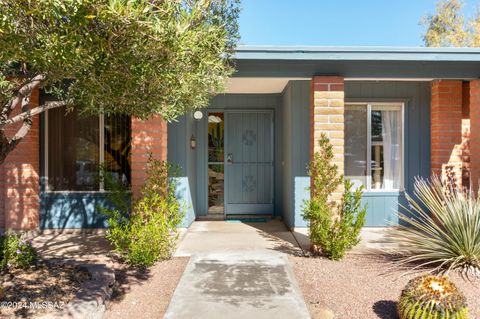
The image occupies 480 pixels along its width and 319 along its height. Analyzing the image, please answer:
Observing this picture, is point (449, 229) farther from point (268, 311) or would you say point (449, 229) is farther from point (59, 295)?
point (59, 295)

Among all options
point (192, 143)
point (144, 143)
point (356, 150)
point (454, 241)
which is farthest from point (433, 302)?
point (192, 143)

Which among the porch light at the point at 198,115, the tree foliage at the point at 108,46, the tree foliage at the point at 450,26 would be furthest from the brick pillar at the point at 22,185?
the tree foliage at the point at 450,26

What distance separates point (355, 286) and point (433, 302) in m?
1.08

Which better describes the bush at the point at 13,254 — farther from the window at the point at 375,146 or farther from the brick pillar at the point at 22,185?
the window at the point at 375,146

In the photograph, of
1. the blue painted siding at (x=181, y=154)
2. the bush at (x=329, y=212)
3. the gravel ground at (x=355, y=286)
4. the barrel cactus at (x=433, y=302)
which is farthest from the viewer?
the blue painted siding at (x=181, y=154)

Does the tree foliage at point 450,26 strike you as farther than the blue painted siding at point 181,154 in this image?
Yes

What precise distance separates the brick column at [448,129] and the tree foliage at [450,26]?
1811 centimetres

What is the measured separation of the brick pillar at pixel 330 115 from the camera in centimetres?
525

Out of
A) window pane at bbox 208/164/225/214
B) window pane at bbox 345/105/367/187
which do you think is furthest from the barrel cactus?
window pane at bbox 208/164/225/214

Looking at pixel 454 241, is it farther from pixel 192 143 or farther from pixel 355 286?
pixel 192 143

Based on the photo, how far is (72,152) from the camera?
23.0 ft

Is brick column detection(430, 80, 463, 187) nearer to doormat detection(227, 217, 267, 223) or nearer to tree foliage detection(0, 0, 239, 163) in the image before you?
doormat detection(227, 217, 267, 223)

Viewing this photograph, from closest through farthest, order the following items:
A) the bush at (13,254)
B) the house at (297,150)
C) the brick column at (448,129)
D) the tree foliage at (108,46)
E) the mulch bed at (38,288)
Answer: the tree foliage at (108,46), the mulch bed at (38,288), the bush at (13,254), the house at (297,150), the brick column at (448,129)

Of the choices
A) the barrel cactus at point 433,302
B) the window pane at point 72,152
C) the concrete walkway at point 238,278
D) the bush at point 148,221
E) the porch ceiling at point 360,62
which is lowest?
the concrete walkway at point 238,278
